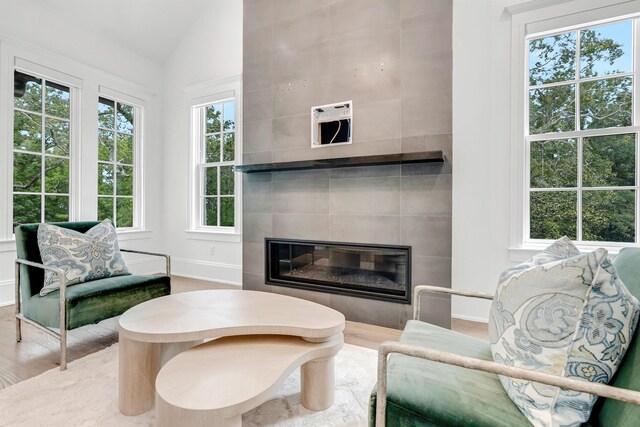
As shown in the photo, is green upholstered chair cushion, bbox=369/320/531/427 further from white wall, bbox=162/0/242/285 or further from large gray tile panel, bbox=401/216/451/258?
white wall, bbox=162/0/242/285

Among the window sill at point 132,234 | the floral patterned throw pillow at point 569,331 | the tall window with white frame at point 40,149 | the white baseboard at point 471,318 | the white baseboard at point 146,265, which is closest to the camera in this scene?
the floral patterned throw pillow at point 569,331

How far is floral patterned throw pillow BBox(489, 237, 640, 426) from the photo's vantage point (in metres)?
0.83

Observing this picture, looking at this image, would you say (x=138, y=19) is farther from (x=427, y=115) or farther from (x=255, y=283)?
(x=427, y=115)

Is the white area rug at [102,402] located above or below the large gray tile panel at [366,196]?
below

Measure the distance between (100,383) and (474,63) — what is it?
3585 millimetres

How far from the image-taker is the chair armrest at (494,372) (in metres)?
0.72

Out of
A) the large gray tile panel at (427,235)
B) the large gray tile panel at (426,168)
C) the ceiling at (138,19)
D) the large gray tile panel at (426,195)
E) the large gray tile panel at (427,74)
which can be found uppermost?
the ceiling at (138,19)

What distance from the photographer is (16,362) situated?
1987 millimetres

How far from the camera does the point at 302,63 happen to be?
3.13 metres

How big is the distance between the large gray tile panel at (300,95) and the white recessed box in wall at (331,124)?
90 millimetres

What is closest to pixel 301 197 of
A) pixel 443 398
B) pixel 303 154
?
pixel 303 154

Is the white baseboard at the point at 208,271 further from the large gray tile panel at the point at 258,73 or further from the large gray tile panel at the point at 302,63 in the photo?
the large gray tile panel at the point at 302,63

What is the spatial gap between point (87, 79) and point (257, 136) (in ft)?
7.57

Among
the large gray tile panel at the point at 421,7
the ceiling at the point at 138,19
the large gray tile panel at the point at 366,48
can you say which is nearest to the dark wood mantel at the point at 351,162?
the large gray tile panel at the point at 366,48
